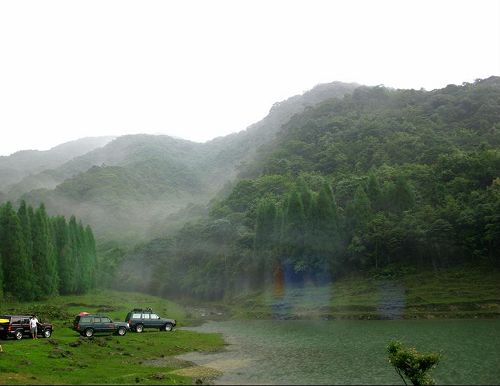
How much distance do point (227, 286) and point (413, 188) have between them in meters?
50.0

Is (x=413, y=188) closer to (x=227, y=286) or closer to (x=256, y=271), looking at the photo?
(x=256, y=271)

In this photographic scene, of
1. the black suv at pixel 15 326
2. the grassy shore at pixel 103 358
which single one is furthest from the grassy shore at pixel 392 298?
the black suv at pixel 15 326

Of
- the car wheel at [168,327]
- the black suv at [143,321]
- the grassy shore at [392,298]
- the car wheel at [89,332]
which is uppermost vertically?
the car wheel at [89,332]

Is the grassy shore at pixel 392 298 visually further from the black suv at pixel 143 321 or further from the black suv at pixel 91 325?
the black suv at pixel 91 325

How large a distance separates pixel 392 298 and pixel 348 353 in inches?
1491

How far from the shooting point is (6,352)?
95.1 ft

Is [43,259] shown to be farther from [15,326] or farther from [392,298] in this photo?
[392,298]

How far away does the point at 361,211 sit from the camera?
92.1 metres

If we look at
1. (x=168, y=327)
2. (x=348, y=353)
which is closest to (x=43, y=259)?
(x=168, y=327)

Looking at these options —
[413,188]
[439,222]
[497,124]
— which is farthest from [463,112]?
[439,222]

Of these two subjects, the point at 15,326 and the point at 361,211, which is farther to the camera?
the point at 361,211

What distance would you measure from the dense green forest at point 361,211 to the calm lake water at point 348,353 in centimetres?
2818

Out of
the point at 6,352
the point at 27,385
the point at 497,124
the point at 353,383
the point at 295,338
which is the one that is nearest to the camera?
the point at 27,385

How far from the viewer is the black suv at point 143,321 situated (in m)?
49.4
